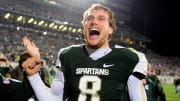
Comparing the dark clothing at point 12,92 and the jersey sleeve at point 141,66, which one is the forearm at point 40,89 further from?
the dark clothing at point 12,92

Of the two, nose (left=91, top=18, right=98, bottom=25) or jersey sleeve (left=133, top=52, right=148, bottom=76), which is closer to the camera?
jersey sleeve (left=133, top=52, right=148, bottom=76)

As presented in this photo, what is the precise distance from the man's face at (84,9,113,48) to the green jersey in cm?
13

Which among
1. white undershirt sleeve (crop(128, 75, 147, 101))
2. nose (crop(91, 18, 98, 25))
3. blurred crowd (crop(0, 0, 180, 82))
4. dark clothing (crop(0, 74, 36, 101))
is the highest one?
nose (crop(91, 18, 98, 25))

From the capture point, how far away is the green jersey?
3.52m

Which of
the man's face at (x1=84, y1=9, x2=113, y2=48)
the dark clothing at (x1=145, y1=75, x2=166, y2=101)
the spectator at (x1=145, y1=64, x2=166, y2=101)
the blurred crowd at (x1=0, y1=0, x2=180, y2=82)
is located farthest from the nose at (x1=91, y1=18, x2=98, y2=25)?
the blurred crowd at (x1=0, y1=0, x2=180, y2=82)

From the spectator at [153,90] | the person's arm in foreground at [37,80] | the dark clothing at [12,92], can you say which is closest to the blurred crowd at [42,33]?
the spectator at [153,90]

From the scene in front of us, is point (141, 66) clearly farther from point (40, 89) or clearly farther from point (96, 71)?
point (40, 89)

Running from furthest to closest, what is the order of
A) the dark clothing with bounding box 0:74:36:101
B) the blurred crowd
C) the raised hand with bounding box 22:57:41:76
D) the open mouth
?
the blurred crowd → the dark clothing with bounding box 0:74:36:101 → the open mouth → the raised hand with bounding box 22:57:41:76

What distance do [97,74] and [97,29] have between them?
0.42m

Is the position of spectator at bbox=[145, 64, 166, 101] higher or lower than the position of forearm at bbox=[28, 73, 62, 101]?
lower

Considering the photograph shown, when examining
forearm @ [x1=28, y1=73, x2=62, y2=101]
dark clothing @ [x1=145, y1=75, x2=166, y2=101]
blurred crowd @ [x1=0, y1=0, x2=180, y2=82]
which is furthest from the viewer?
blurred crowd @ [x1=0, y1=0, x2=180, y2=82]

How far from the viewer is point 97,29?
3645 mm

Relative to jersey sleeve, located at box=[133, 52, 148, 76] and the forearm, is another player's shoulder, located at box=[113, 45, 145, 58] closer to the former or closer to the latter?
jersey sleeve, located at box=[133, 52, 148, 76]

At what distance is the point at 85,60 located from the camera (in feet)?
12.0
